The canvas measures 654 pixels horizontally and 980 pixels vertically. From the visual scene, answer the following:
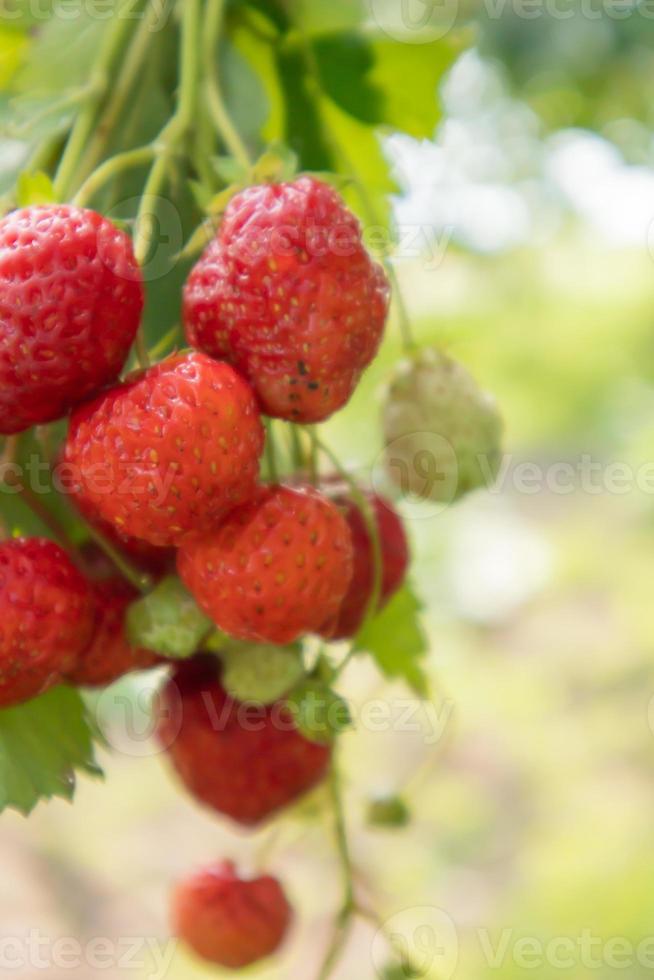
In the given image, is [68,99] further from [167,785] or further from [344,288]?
[167,785]

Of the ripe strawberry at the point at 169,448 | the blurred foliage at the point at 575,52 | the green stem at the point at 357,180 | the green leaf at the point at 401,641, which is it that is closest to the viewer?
the ripe strawberry at the point at 169,448

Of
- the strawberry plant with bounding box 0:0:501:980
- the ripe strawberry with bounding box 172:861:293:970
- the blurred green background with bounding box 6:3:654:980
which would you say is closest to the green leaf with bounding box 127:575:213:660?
the strawberry plant with bounding box 0:0:501:980

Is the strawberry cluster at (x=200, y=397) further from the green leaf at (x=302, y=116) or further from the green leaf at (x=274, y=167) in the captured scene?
the green leaf at (x=302, y=116)

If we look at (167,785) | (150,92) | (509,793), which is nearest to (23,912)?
(167,785)

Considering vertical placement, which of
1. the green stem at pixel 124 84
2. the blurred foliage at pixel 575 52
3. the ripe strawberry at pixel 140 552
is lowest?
the blurred foliage at pixel 575 52

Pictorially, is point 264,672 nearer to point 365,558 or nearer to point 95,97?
point 365,558

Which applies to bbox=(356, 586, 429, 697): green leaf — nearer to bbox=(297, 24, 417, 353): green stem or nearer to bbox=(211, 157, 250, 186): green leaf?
bbox=(297, 24, 417, 353): green stem

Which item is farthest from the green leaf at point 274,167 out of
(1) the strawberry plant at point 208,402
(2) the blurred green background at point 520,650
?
(2) the blurred green background at point 520,650
